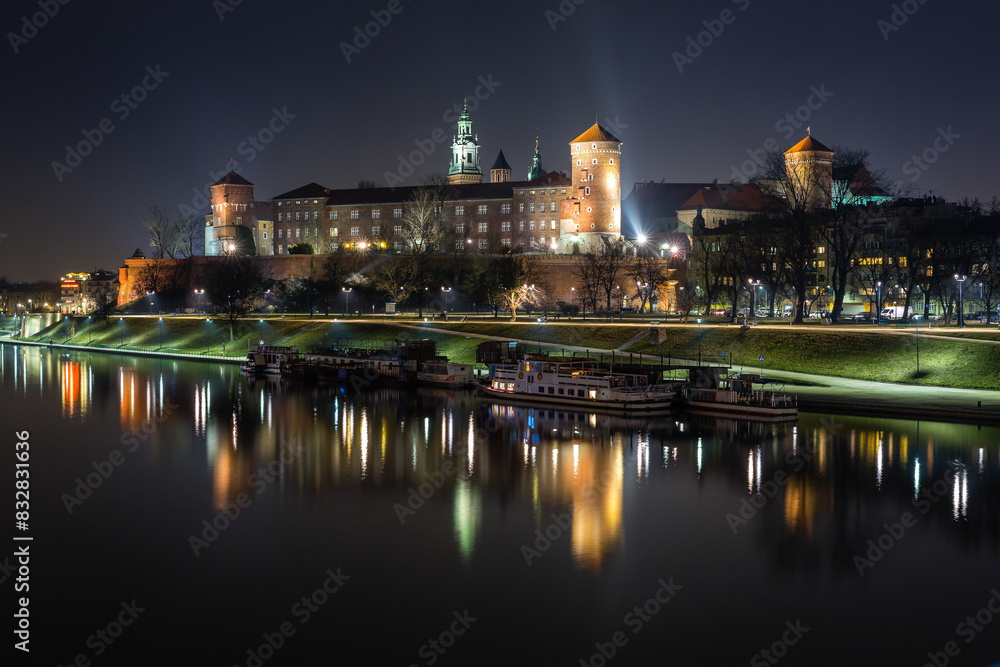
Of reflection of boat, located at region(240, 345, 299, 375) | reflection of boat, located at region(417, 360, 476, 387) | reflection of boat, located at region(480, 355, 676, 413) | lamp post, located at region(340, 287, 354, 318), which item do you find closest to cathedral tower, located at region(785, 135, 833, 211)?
reflection of boat, located at region(480, 355, 676, 413)

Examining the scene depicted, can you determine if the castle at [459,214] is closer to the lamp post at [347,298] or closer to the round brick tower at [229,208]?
the round brick tower at [229,208]

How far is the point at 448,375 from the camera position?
42.9 metres

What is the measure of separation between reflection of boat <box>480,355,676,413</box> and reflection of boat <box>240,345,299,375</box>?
14359 mm

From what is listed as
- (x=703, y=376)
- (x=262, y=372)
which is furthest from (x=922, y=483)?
(x=262, y=372)

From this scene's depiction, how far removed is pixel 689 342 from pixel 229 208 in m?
66.5

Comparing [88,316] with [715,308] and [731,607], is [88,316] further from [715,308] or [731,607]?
[731,607]

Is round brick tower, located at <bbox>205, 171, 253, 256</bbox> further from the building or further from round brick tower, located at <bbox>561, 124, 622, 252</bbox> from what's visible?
round brick tower, located at <bbox>561, 124, 622, 252</bbox>

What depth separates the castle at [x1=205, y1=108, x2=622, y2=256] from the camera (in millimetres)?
88188

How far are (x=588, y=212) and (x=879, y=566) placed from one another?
237ft

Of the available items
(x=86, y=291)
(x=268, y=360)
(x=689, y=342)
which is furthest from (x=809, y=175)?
(x=86, y=291)

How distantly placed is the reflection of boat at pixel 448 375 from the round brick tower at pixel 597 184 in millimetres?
45272

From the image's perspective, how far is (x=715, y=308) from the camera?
78.6 meters

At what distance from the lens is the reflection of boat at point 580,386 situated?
3444 centimetres

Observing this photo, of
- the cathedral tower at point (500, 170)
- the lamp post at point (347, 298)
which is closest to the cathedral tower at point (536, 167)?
the cathedral tower at point (500, 170)
